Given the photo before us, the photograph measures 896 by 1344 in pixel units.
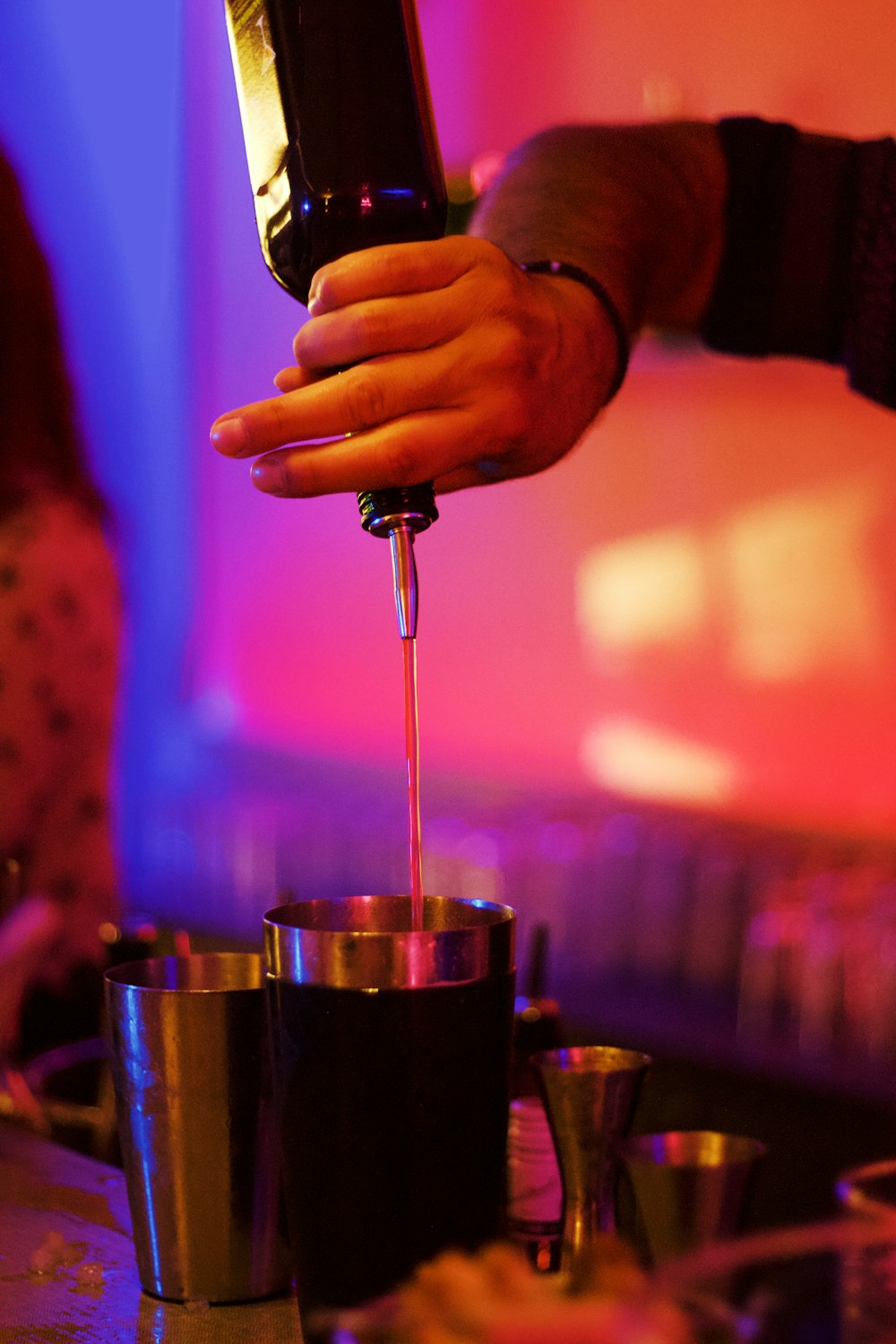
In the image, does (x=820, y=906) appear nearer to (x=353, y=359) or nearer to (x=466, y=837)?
(x=466, y=837)

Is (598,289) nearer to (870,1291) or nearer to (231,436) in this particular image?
(231,436)

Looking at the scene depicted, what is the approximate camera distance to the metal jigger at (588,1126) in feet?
1.98

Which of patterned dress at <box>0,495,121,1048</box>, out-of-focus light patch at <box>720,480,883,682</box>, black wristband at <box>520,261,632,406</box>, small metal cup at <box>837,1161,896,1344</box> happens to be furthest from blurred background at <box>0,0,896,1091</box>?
small metal cup at <box>837,1161,896,1344</box>

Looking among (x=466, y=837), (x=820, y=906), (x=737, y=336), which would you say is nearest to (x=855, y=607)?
(x=820, y=906)

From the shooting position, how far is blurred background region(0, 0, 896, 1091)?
8.93 feet

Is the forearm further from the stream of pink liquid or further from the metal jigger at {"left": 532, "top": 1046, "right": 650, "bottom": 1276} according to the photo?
the metal jigger at {"left": 532, "top": 1046, "right": 650, "bottom": 1276}

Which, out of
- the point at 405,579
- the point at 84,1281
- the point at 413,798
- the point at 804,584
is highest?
the point at 804,584

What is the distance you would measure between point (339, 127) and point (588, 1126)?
1.58ft

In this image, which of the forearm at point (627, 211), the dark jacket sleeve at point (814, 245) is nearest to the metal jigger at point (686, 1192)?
the forearm at point (627, 211)

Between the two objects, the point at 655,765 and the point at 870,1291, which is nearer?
the point at 870,1291

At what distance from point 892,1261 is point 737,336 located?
0.89 meters

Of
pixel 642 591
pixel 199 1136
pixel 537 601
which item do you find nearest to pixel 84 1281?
pixel 199 1136

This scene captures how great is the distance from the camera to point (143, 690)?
14.7 ft

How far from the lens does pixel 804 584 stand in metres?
2.97
